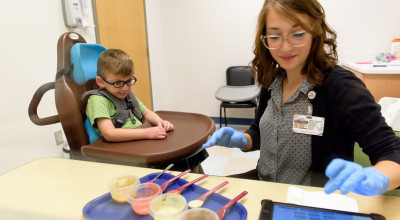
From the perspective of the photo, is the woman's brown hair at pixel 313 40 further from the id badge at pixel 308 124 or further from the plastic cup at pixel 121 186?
the plastic cup at pixel 121 186

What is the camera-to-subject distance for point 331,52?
908mm

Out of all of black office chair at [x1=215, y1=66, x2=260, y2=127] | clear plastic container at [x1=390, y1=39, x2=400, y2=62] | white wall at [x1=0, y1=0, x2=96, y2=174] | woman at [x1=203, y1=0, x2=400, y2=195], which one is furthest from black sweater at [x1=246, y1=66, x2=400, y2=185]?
clear plastic container at [x1=390, y1=39, x2=400, y2=62]

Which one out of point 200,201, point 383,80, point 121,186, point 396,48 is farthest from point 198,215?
point 396,48

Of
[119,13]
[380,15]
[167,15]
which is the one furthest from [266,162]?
[380,15]

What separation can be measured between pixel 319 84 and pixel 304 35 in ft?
0.58

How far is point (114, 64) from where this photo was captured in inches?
46.7

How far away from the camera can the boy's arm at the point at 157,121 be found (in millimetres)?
1239

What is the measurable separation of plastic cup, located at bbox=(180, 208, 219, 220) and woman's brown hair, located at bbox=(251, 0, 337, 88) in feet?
1.90

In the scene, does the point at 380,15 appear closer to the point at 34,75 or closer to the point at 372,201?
the point at 372,201

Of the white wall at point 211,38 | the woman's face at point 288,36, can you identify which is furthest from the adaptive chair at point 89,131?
the white wall at point 211,38

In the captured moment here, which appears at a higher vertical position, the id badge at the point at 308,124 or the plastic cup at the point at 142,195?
the id badge at the point at 308,124

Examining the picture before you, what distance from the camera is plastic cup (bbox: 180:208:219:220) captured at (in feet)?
1.75

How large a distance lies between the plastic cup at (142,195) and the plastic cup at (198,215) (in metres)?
0.11

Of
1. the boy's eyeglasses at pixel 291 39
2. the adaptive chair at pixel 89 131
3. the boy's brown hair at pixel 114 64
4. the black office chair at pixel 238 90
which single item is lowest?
the black office chair at pixel 238 90
